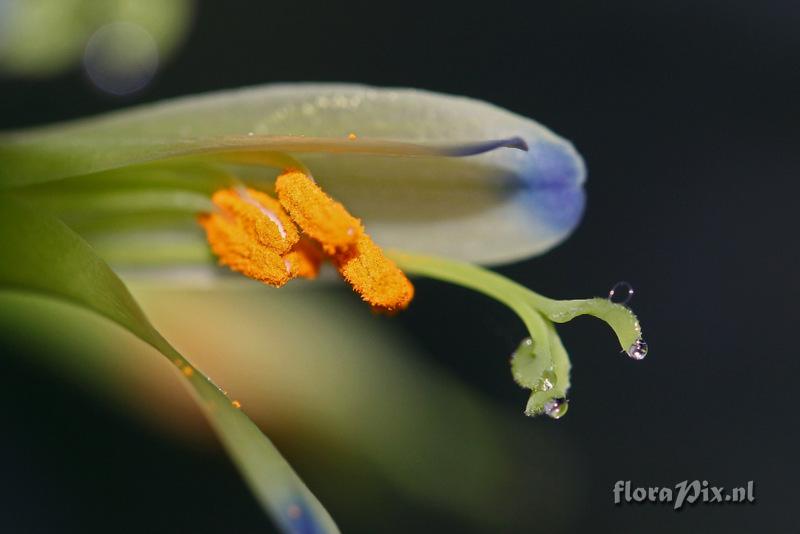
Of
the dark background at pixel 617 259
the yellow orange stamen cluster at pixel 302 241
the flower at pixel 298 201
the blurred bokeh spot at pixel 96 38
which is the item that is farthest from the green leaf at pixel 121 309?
the blurred bokeh spot at pixel 96 38

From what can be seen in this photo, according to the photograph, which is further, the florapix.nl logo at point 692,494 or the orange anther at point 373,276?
the florapix.nl logo at point 692,494

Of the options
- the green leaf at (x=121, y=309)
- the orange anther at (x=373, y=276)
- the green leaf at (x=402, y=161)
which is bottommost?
the green leaf at (x=121, y=309)

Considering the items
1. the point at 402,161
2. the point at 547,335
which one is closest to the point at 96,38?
the point at 402,161

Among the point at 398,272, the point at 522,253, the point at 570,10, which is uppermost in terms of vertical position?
the point at 570,10

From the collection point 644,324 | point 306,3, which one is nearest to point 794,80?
point 644,324

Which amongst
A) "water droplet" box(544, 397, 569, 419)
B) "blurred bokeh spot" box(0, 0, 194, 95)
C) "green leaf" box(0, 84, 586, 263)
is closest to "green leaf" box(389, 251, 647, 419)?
"water droplet" box(544, 397, 569, 419)

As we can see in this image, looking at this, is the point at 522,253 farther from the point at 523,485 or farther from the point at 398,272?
the point at 523,485

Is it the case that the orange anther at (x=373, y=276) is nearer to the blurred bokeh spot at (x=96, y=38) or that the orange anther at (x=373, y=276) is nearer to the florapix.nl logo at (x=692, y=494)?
the florapix.nl logo at (x=692, y=494)
